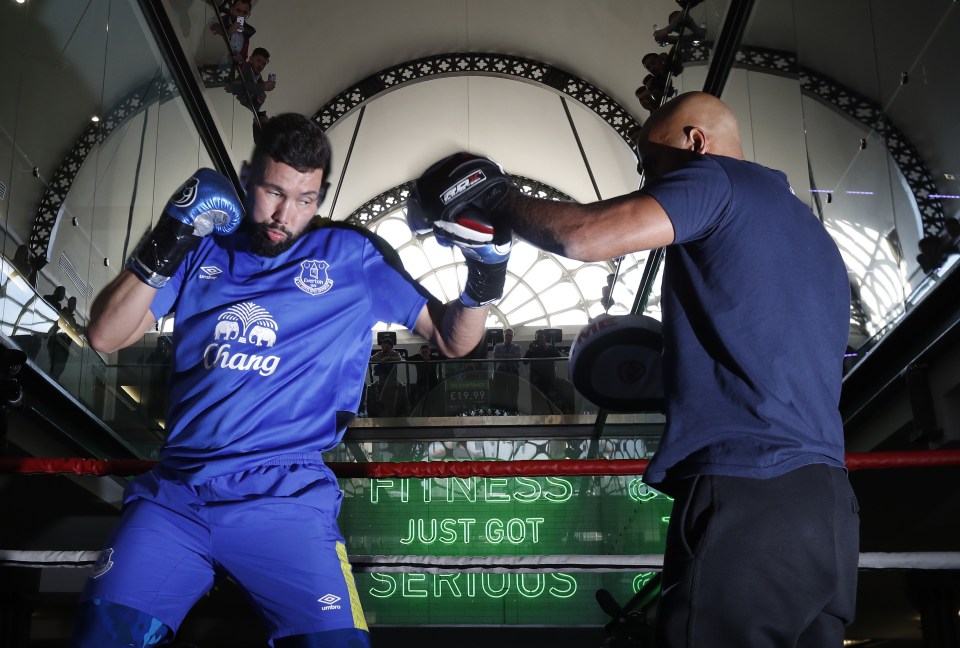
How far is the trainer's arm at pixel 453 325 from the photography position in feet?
6.02

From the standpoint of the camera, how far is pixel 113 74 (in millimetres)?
5074

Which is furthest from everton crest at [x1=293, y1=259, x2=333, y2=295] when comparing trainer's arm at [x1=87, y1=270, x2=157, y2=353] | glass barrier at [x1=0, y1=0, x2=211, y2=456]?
glass barrier at [x1=0, y1=0, x2=211, y2=456]

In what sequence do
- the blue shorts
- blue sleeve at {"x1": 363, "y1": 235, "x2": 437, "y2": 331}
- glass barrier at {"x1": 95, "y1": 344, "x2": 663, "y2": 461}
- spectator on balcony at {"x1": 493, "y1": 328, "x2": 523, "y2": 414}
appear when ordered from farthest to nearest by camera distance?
spectator on balcony at {"x1": 493, "y1": 328, "x2": 523, "y2": 414}
glass barrier at {"x1": 95, "y1": 344, "x2": 663, "y2": 461}
blue sleeve at {"x1": 363, "y1": 235, "x2": 437, "y2": 331}
the blue shorts

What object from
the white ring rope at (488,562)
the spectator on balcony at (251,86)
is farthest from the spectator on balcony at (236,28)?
the white ring rope at (488,562)

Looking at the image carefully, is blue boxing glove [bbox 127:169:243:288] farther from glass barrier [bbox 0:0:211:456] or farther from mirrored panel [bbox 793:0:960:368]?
mirrored panel [bbox 793:0:960:368]

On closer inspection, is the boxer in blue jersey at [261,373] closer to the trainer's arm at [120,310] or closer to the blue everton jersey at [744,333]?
the trainer's arm at [120,310]

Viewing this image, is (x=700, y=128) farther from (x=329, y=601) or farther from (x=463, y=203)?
(x=329, y=601)

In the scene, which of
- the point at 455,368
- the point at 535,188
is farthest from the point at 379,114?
the point at 455,368

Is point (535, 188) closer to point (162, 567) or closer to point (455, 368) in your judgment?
point (455, 368)

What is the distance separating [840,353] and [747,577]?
43 centimetres

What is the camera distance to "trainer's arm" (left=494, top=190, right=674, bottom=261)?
4.38ft

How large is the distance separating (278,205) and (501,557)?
1.05 meters

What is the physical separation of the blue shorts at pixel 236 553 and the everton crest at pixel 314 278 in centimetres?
38

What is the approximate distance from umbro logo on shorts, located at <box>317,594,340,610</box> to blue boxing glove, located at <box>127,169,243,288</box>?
0.70m
